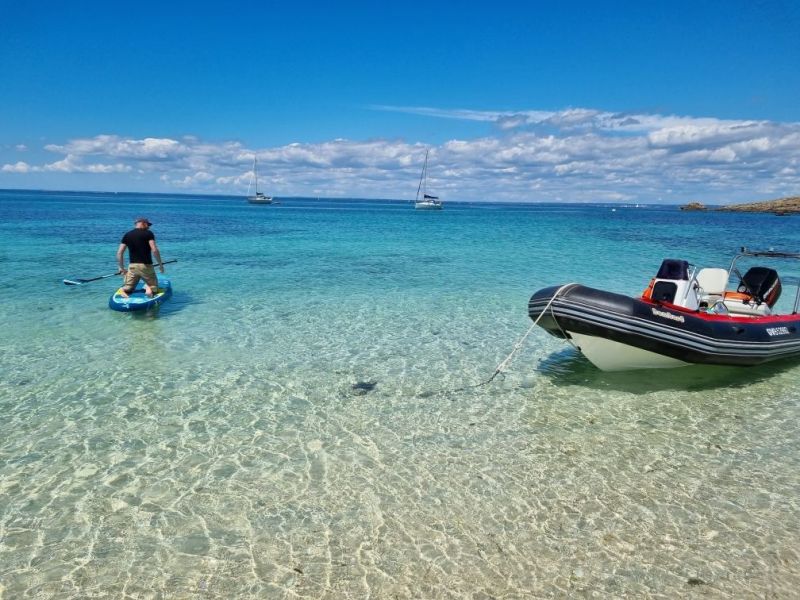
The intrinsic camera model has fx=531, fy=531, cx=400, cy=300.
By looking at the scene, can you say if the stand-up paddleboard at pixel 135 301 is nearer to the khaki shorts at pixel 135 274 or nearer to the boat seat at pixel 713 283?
the khaki shorts at pixel 135 274

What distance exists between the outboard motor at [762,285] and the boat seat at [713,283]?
0.58 meters

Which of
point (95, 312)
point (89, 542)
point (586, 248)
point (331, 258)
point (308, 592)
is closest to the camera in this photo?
point (308, 592)

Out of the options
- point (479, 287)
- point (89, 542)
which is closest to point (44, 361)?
point (89, 542)

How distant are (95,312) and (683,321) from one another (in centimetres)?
1171

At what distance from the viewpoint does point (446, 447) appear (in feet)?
19.6

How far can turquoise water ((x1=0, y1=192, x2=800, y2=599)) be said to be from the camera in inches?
158

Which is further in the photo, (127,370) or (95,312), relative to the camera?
(95,312)

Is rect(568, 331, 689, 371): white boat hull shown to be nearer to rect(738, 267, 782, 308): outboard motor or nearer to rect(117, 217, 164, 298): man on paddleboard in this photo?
rect(738, 267, 782, 308): outboard motor

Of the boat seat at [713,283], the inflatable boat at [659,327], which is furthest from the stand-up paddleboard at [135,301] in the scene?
the boat seat at [713,283]

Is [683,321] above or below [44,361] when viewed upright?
above

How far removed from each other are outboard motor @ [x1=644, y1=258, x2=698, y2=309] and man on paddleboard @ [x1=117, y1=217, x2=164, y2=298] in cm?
987

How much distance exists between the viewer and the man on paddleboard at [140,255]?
11.8 meters

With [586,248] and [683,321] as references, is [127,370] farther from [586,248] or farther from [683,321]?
[586,248]

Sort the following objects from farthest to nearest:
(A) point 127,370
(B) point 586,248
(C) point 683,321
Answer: (B) point 586,248, (A) point 127,370, (C) point 683,321
